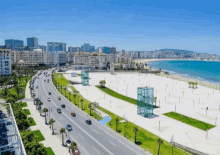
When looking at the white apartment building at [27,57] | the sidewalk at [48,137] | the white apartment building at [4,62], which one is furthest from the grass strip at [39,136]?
the white apartment building at [27,57]

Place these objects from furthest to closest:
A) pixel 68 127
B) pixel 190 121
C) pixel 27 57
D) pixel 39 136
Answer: pixel 27 57, pixel 190 121, pixel 68 127, pixel 39 136

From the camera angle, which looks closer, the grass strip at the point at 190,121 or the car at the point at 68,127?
the car at the point at 68,127

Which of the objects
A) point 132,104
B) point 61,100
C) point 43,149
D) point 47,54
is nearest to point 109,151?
point 43,149

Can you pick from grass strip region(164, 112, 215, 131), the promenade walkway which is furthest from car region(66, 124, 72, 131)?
grass strip region(164, 112, 215, 131)

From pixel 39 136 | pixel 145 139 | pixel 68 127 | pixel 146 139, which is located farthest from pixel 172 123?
pixel 39 136

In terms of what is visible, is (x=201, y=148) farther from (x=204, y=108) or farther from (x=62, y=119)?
(x=62, y=119)

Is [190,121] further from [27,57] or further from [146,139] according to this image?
[27,57]

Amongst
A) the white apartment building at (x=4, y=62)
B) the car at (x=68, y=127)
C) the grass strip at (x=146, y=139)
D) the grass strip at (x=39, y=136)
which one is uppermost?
the white apartment building at (x=4, y=62)

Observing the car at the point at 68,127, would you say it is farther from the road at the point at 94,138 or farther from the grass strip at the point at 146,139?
the grass strip at the point at 146,139
